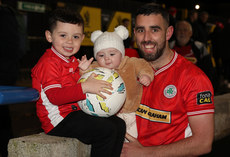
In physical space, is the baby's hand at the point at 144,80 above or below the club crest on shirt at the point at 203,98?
above

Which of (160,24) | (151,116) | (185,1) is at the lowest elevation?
(151,116)

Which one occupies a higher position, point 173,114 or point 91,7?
point 91,7

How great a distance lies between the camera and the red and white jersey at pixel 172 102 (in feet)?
8.46

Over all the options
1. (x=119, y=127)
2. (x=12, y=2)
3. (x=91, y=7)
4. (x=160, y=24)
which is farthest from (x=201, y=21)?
(x=119, y=127)

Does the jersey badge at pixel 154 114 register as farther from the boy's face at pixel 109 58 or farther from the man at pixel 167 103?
the boy's face at pixel 109 58

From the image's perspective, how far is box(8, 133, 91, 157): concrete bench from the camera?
92.1 inches

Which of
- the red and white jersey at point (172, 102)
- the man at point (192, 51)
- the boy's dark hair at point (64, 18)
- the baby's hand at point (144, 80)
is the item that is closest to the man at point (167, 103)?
the red and white jersey at point (172, 102)

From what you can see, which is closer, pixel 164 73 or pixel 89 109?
pixel 89 109

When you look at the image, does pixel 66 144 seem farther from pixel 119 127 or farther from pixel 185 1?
pixel 185 1

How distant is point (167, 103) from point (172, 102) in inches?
1.9

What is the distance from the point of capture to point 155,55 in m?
2.89

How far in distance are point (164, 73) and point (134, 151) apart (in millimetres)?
793

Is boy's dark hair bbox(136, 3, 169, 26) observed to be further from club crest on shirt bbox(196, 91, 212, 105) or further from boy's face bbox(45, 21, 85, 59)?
club crest on shirt bbox(196, 91, 212, 105)

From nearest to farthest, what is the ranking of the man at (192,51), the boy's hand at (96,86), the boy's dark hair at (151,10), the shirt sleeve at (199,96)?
the boy's hand at (96,86) → the shirt sleeve at (199,96) → the boy's dark hair at (151,10) → the man at (192,51)
